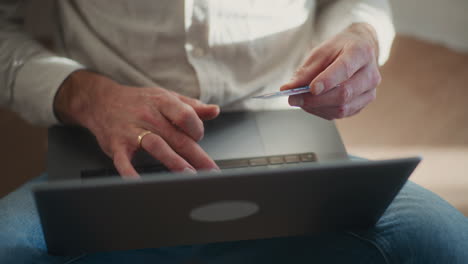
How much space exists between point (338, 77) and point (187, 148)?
272 millimetres

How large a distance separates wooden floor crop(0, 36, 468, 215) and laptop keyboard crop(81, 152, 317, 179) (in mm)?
719

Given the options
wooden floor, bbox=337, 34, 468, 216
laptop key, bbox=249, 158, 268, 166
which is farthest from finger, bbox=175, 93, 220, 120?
wooden floor, bbox=337, 34, 468, 216

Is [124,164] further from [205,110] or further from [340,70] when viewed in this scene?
[340,70]

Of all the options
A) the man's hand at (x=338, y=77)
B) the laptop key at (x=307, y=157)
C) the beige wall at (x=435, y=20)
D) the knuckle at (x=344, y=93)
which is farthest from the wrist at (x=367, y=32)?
the beige wall at (x=435, y=20)

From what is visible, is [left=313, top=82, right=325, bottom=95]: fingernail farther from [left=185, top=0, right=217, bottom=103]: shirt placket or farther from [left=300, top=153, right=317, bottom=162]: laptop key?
[left=185, top=0, right=217, bottom=103]: shirt placket

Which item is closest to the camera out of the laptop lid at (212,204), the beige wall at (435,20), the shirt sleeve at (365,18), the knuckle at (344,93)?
the laptop lid at (212,204)

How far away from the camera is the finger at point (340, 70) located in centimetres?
73

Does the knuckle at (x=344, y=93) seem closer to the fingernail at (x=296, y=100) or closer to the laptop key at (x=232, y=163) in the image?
the fingernail at (x=296, y=100)

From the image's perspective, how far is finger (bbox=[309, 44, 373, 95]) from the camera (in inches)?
28.7

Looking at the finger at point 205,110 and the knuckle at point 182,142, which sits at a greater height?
the finger at point 205,110

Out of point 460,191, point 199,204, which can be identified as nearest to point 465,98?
point 460,191

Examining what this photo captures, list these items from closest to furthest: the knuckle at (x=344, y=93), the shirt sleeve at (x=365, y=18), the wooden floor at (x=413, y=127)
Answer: the knuckle at (x=344, y=93) < the shirt sleeve at (x=365, y=18) < the wooden floor at (x=413, y=127)

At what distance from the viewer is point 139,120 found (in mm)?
748

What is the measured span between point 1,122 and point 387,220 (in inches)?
48.6
